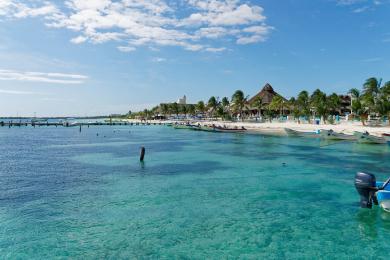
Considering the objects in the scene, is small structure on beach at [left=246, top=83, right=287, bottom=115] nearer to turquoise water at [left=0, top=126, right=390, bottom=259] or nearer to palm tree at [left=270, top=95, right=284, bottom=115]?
palm tree at [left=270, top=95, right=284, bottom=115]

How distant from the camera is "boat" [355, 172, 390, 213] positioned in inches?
548

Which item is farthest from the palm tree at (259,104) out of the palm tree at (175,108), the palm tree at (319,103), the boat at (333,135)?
the palm tree at (175,108)

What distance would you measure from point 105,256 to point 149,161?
22345mm

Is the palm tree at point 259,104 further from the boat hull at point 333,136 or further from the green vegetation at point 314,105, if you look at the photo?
the boat hull at point 333,136

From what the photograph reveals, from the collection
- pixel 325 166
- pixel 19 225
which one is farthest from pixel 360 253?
pixel 325 166

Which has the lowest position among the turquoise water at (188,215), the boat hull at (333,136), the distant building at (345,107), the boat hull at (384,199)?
the turquoise water at (188,215)

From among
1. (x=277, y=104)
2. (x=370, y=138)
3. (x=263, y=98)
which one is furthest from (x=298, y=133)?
(x=263, y=98)

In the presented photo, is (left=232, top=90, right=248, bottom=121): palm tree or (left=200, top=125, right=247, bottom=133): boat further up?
(left=232, top=90, right=248, bottom=121): palm tree

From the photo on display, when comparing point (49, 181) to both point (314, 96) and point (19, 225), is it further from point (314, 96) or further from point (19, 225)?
point (314, 96)

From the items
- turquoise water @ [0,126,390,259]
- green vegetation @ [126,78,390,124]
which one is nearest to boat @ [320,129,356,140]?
green vegetation @ [126,78,390,124]

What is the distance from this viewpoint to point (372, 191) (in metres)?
14.2

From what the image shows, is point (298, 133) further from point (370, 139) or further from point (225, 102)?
point (225, 102)

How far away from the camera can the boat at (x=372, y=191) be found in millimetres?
13914

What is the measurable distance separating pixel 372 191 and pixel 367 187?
0.98 ft
